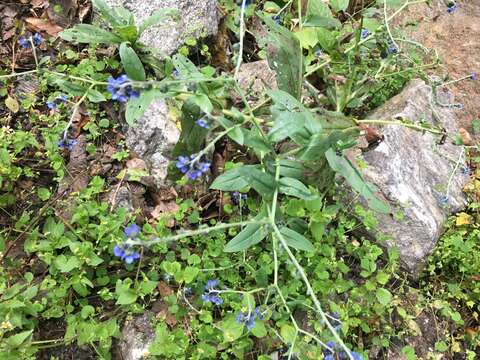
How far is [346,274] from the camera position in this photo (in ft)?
9.16

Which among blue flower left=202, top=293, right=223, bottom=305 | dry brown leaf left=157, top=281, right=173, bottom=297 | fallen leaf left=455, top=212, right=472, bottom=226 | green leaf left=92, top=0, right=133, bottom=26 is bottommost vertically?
fallen leaf left=455, top=212, right=472, bottom=226

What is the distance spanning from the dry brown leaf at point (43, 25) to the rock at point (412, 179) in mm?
2221

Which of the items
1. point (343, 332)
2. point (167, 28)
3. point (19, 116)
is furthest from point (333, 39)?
point (19, 116)

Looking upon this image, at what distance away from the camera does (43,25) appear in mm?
3146

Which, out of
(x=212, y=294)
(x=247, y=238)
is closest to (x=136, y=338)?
(x=212, y=294)

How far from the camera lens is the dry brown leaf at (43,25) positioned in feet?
10.3

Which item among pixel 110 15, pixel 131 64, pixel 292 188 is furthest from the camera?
pixel 110 15

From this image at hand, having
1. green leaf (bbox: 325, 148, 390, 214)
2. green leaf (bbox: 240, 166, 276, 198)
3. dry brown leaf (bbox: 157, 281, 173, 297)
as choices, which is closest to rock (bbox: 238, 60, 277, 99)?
green leaf (bbox: 325, 148, 390, 214)

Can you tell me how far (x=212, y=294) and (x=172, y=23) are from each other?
5.87 feet

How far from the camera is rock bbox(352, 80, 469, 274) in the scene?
2881mm

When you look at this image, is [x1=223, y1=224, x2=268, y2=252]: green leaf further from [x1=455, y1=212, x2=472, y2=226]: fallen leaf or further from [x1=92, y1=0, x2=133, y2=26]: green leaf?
[x1=455, y1=212, x2=472, y2=226]: fallen leaf

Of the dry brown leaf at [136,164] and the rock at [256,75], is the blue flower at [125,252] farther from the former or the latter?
the rock at [256,75]

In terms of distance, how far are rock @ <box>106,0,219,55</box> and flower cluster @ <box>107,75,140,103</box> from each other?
1.50 meters

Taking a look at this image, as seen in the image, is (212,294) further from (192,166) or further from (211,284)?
(192,166)
